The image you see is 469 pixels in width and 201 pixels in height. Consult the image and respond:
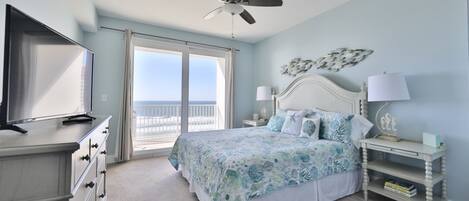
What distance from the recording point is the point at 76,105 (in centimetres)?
165

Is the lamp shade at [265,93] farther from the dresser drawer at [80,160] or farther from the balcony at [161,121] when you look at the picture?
the dresser drawer at [80,160]

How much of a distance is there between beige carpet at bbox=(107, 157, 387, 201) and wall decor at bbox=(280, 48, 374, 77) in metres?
1.83

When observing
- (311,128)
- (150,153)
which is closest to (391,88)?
(311,128)

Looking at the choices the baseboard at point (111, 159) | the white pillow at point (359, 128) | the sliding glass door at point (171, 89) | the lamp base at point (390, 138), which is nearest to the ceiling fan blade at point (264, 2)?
the white pillow at point (359, 128)

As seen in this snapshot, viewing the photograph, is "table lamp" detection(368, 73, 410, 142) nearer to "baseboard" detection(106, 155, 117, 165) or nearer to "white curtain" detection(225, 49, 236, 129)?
"white curtain" detection(225, 49, 236, 129)

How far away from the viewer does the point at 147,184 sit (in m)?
2.71

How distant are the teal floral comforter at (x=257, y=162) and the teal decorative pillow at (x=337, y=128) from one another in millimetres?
119

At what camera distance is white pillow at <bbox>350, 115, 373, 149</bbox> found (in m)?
2.46

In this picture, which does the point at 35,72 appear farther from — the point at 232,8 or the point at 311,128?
the point at 311,128

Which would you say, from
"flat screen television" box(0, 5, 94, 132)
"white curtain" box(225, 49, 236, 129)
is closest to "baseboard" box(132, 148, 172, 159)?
"white curtain" box(225, 49, 236, 129)

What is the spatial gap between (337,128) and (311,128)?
1.04ft

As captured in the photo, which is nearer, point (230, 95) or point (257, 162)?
point (257, 162)

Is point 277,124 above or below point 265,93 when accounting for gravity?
below

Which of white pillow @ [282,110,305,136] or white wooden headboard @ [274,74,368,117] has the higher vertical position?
white wooden headboard @ [274,74,368,117]
